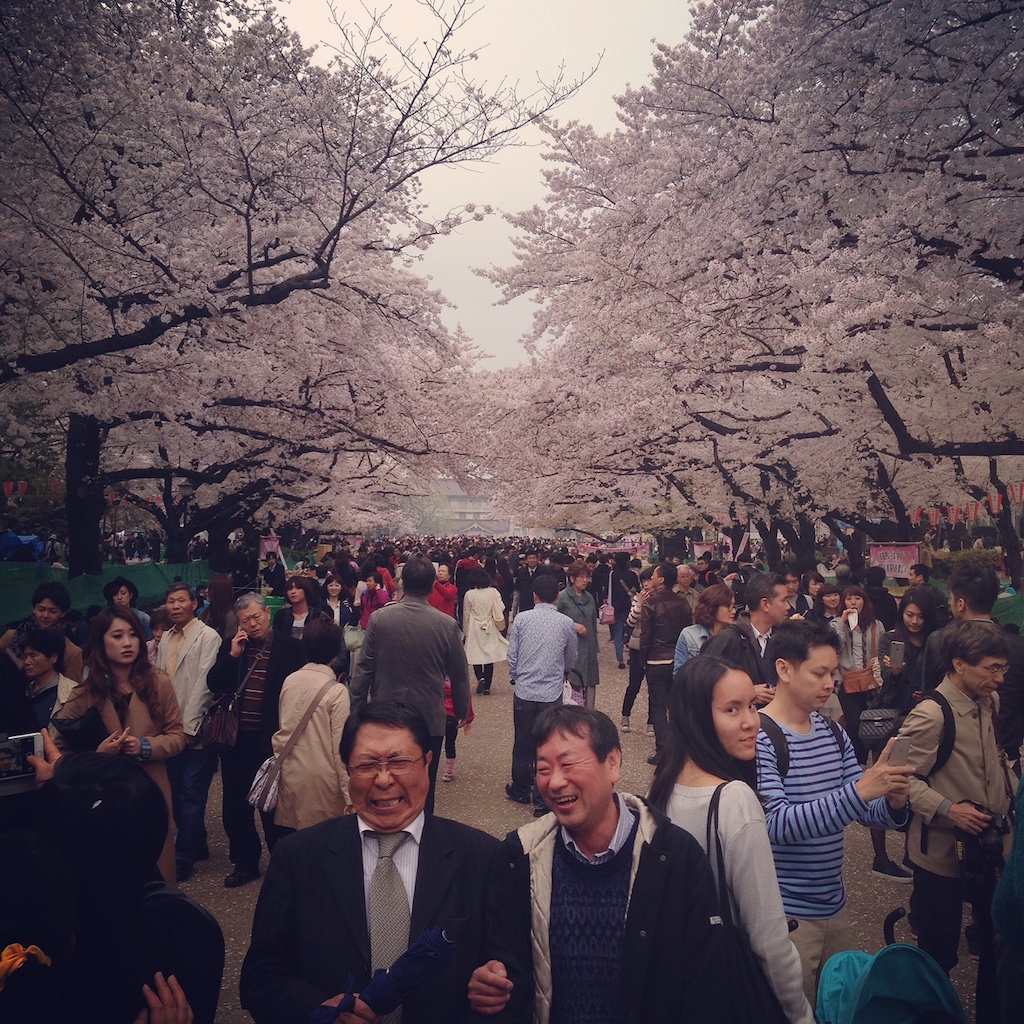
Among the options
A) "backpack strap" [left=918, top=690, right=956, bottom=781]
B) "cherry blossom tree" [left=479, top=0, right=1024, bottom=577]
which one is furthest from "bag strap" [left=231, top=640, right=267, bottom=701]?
"cherry blossom tree" [left=479, top=0, right=1024, bottom=577]

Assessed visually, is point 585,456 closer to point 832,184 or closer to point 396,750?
point 832,184

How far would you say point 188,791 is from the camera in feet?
18.6

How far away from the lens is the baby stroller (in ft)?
6.67

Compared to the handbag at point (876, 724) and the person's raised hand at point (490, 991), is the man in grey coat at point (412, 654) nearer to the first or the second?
the handbag at point (876, 724)

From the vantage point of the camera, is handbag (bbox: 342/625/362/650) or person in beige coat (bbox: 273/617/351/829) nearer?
person in beige coat (bbox: 273/617/351/829)

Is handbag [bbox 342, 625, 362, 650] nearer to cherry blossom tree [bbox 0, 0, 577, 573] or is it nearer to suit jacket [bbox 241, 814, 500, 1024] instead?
cherry blossom tree [bbox 0, 0, 577, 573]

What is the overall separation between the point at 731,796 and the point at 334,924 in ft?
3.70

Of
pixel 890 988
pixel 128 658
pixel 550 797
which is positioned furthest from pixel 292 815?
pixel 890 988

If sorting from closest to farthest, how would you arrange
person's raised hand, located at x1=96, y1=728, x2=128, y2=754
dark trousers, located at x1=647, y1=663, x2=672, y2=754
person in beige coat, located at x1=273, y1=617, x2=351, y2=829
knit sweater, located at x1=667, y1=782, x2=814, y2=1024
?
knit sweater, located at x1=667, y1=782, x2=814, y2=1024 < person's raised hand, located at x1=96, y1=728, x2=128, y2=754 < person in beige coat, located at x1=273, y1=617, x2=351, y2=829 < dark trousers, located at x1=647, y1=663, x2=672, y2=754

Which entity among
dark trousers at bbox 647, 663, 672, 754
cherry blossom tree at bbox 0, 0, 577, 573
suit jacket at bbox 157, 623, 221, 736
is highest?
cherry blossom tree at bbox 0, 0, 577, 573

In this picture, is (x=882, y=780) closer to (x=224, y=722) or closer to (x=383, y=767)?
(x=383, y=767)

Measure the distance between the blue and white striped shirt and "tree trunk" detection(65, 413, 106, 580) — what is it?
47.2 feet

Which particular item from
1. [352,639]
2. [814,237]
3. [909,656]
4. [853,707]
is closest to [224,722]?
[352,639]

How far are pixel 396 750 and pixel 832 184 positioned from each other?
9.59 metres
